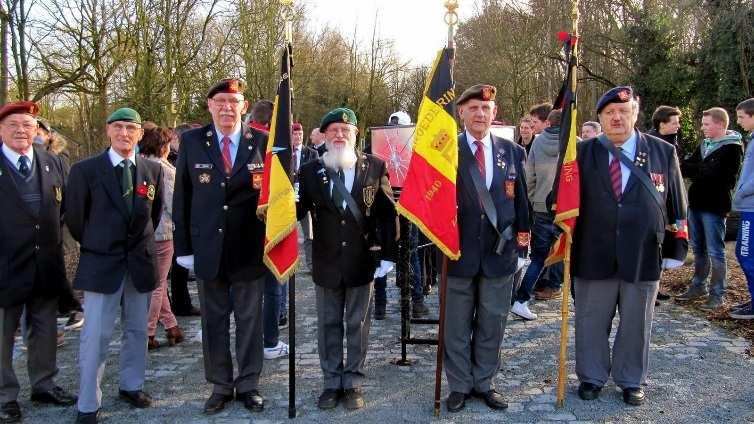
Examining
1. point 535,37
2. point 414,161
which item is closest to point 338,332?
point 414,161

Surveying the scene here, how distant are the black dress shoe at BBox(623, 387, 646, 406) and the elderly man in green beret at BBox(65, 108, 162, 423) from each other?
142 inches

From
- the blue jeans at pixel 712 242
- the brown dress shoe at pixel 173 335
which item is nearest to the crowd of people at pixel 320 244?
the brown dress shoe at pixel 173 335

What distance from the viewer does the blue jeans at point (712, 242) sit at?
6.86 meters

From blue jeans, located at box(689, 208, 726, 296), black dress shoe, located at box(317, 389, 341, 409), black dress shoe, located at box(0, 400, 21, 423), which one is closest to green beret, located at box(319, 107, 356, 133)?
black dress shoe, located at box(317, 389, 341, 409)

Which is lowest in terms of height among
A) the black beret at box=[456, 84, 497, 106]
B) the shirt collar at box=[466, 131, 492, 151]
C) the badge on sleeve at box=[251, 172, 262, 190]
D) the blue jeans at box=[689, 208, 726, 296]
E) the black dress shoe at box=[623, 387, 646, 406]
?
the black dress shoe at box=[623, 387, 646, 406]

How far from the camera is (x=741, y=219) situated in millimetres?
6207

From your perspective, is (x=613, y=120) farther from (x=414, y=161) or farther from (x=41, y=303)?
(x=41, y=303)

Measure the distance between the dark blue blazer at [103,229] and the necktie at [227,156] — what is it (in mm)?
712

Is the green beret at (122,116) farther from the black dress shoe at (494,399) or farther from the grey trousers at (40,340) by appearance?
the black dress shoe at (494,399)

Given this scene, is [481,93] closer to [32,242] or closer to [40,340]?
[32,242]

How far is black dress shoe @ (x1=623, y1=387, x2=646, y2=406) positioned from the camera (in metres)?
4.40

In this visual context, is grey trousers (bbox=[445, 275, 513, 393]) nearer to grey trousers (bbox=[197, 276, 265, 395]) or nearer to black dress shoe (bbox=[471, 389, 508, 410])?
black dress shoe (bbox=[471, 389, 508, 410])

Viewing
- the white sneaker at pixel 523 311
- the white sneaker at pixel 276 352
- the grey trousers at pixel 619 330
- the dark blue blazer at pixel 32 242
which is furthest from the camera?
the white sneaker at pixel 523 311

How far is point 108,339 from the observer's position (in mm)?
4363
